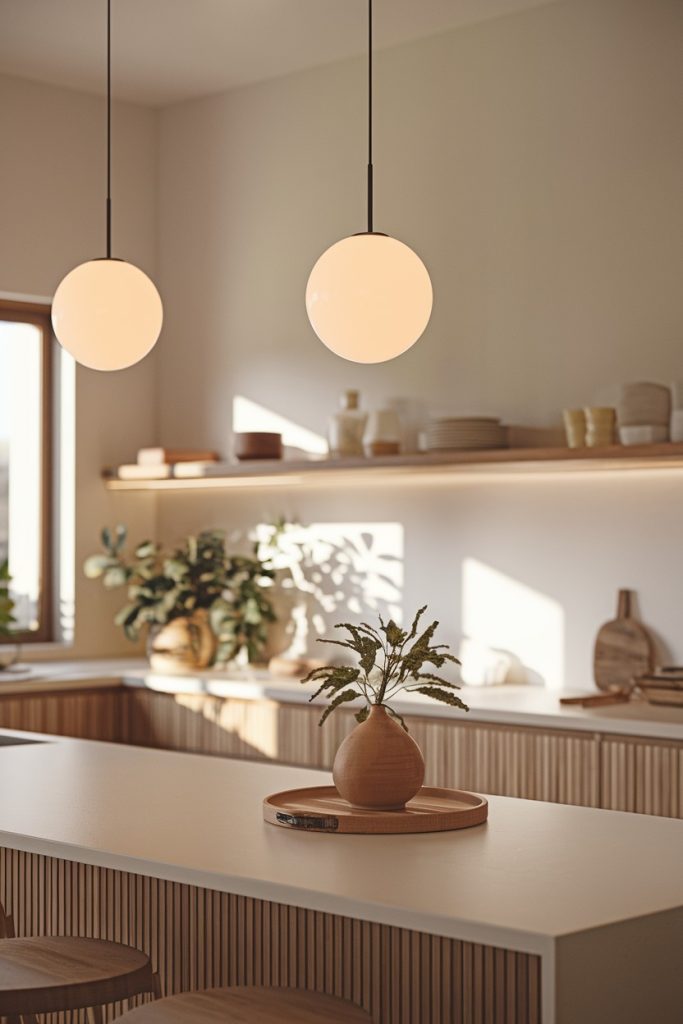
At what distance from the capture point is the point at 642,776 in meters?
3.79

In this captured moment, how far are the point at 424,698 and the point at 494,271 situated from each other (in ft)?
4.84

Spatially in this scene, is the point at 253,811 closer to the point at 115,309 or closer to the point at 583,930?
the point at 583,930

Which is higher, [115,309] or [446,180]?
[446,180]

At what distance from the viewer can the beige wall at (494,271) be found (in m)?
4.47

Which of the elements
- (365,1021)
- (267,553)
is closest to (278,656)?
(267,553)

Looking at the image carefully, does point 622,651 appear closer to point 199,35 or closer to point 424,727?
point 424,727

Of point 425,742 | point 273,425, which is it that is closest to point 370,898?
point 425,742

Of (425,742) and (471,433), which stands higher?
(471,433)

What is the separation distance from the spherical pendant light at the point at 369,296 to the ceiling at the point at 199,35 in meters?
2.14

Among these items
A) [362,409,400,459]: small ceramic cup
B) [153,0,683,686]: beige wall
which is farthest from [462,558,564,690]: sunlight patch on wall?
[362,409,400,459]: small ceramic cup

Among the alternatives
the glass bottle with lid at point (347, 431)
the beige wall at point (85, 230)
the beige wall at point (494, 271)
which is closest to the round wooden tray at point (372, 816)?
the beige wall at point (494, 271)

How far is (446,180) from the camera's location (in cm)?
505

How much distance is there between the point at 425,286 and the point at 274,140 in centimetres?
292

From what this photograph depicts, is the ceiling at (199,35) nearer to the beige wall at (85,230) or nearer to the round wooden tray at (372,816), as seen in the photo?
the beige wall at (85,230)
